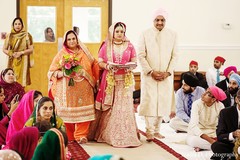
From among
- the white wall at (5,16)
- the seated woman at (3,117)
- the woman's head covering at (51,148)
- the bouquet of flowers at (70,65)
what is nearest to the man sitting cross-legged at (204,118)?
the bouquet of flowers at (70,65)

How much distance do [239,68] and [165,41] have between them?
5013 millimetres

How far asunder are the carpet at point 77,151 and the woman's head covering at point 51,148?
97.4 inches

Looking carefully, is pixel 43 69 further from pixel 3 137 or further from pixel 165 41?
pixel 3 137

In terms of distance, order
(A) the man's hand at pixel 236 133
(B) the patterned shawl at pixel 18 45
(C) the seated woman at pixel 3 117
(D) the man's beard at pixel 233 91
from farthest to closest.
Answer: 1. (B) the patterned shawl at pixel 18 45
2. (D) the man's beard at pixel 233 91
3. (C) the seated woman at pixel 3 117
4. (A) the man's hand at pixel 236 133

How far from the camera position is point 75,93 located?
603 centimetres

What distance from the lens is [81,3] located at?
1037 centimetres

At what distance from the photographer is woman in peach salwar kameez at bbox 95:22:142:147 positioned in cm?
586

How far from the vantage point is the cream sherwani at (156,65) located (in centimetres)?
629

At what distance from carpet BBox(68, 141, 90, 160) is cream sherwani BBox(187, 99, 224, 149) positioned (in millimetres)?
1260

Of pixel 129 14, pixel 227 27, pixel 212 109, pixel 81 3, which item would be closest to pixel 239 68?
pixel 227 27

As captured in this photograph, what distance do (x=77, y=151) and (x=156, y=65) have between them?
5.23 ft

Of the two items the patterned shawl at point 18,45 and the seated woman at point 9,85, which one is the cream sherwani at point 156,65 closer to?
the seated woman at point 9,85

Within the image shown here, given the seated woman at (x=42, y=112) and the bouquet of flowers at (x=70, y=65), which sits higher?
the bouquet of flowers at (x=70, y=65)

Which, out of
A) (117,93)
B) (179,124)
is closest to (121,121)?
(117,93)
